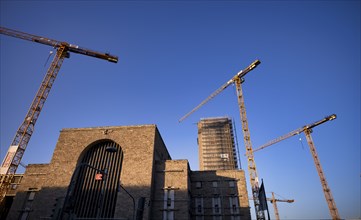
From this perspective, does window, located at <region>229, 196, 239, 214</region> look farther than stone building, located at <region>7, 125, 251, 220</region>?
Yes

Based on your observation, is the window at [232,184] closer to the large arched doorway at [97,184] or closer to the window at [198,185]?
the window at [198,185]

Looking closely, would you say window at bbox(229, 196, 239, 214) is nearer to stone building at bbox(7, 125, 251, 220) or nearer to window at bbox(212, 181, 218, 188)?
stone building at bbox(7, 125, 251, 220)

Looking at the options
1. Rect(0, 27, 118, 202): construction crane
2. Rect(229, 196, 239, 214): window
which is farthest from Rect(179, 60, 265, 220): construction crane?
Rect(0, 27, 118, 202): construction crane

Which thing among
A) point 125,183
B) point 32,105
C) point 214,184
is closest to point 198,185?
point 214,184

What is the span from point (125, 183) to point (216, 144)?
273 ft

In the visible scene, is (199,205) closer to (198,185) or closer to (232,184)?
(198,185)

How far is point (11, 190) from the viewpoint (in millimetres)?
38062

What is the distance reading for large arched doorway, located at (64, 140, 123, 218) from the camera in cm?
2939

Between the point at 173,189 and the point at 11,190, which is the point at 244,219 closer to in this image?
the point at 173,189

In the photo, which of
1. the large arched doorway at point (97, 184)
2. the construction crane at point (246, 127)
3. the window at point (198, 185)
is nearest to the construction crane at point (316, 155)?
the construction crane at point (246, 127)

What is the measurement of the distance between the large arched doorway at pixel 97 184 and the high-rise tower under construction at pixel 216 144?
74.8 meters

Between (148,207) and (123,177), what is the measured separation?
556cm

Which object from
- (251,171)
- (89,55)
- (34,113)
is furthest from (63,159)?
(251,171)

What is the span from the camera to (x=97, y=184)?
104ft
